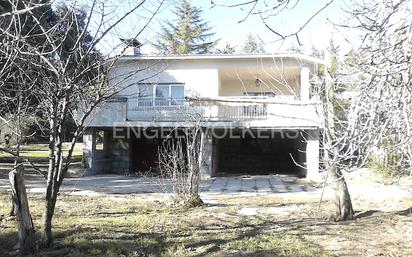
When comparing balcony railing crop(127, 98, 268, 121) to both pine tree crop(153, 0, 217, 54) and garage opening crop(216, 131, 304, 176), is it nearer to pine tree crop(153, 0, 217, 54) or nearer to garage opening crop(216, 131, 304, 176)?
garage opening crop(216, 131, 304, 176)

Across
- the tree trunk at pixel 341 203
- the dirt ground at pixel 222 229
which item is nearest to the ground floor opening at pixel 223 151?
the dirt ground at pixel 222 229

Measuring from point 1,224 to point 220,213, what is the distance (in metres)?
4.16

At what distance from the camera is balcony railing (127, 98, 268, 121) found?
1825cm

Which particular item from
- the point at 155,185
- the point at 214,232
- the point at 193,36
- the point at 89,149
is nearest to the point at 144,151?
the point at 89,149

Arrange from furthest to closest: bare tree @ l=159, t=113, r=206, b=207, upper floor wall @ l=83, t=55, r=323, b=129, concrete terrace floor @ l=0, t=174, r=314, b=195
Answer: upper floor wall @ l=83, t=55, r=323, b=129 → concrete terrace floor @ l=0, t=174, r=314, b=195 → bare tree @ l=159, t=113, r=206, b=207

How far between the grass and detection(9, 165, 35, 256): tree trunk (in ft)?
0.81

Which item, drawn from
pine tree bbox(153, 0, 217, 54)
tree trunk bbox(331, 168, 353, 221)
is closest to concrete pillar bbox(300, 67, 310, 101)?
tree trunk bbox(331, 168, 353, 221)

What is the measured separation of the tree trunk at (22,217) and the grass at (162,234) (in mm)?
246

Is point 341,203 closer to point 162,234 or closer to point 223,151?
point 162,234

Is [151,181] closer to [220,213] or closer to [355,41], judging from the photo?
[220,213]

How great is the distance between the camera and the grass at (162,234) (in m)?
6.71

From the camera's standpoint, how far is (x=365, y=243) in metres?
7.00

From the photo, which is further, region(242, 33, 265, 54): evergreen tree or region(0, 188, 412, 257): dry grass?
region(0, 188, 412, 257): dry grass

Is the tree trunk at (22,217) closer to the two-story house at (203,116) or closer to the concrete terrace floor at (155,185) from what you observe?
the concrete terrace floor at (155,185)
